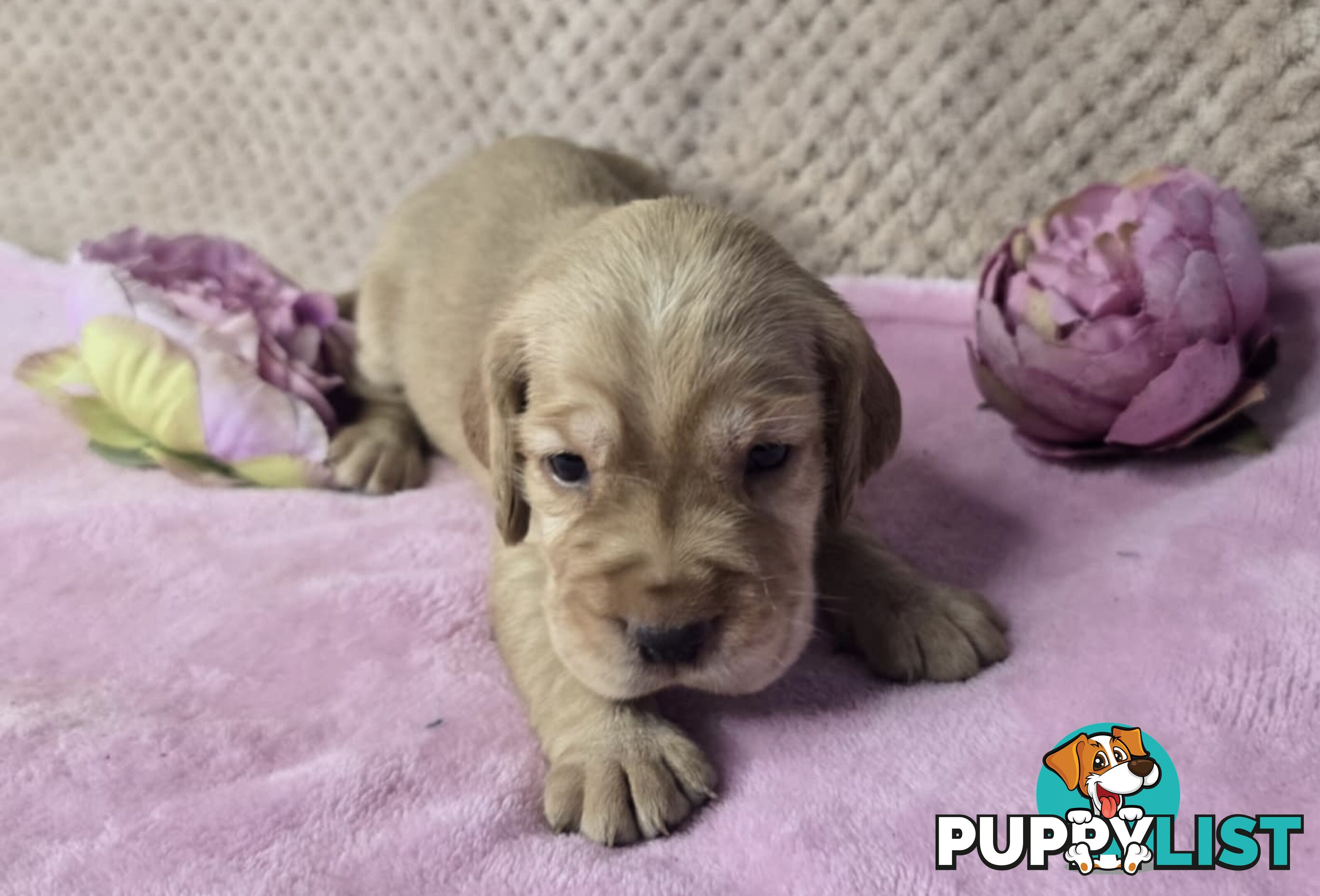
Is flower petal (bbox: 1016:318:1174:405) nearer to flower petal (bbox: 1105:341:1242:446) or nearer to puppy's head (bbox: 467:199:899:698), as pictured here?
flower petal (bbox: 1105:341:1242:446)

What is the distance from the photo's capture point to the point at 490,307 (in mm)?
2682

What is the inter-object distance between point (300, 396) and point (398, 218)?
67 cm

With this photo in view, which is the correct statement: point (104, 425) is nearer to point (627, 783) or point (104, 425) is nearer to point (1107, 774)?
point (627, 783)

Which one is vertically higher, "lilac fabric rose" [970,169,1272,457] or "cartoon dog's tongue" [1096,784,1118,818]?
"lilac fabric rose" [970,169,1272,457]

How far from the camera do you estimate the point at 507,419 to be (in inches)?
80.0

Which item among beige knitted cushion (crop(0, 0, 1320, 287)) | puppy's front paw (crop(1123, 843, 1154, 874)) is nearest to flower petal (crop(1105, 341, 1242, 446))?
Result: beige knitted cushion (crop(0, 0, 1320, 287))

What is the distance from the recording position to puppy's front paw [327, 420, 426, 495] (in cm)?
280

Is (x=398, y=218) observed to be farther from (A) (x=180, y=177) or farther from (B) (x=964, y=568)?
(B) (x=964, y=568)

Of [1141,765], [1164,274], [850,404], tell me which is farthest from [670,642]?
[1164,274]

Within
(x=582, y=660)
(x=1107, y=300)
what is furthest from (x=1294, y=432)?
(x=582, y=660)

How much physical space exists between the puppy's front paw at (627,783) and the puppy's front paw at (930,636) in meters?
0.42

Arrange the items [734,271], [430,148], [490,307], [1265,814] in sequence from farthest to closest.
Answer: [430,148]
[490,307]
[734,271]
[1265,814]

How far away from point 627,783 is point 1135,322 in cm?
143

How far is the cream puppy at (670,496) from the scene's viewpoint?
5.48 ft
